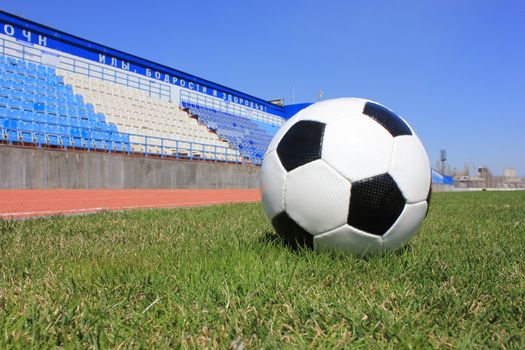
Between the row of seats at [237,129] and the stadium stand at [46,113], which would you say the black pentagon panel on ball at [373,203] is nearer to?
the stadium stand at [46,113]

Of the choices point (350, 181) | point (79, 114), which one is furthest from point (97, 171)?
point (350, 181)

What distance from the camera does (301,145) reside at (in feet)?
7.55

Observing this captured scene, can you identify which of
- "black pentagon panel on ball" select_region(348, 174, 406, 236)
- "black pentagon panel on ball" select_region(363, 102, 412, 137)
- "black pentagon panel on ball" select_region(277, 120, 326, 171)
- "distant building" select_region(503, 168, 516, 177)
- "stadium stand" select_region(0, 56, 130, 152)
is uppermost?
"stadium stand" select_region(0, 56, 130, 152)

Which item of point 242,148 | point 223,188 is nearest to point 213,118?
point 242,148

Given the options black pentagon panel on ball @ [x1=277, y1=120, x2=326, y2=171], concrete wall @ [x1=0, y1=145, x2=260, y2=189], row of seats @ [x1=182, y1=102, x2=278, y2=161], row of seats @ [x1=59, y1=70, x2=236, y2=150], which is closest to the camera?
black pentagon panel on ball @ [x1=277, y1=120, x2=326, y2=171]

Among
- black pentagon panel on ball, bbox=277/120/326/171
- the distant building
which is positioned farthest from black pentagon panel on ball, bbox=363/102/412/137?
the distant building

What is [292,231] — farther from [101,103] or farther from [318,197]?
[101,103]

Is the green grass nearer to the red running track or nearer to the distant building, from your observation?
the red running track

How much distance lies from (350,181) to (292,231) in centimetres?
49

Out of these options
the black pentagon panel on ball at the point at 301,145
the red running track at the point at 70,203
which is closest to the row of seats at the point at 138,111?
the red running track at the point at 70,203

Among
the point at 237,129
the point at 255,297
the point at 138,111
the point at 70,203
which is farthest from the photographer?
the point at 237,129

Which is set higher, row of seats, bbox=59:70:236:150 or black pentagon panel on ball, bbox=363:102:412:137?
row of seats, bbox=59:70:236:150

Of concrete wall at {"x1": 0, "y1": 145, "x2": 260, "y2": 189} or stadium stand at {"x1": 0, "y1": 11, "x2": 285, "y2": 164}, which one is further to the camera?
stadium stand at {"x1": 0, "y1": 11, "x2": 285, "y2": 164}

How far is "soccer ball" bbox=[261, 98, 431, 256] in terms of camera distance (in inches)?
84.0
